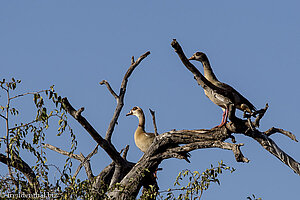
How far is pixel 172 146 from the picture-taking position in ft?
29.5

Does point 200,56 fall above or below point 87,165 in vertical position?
above

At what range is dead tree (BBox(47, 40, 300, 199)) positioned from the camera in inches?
303

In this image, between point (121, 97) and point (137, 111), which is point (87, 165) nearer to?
point (121, 97)

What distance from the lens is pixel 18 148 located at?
6184 mm

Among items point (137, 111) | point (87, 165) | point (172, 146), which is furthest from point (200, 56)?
point (137, 111)

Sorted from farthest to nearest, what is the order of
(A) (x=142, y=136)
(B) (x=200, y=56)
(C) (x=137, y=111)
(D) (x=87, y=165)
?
1. (C) (x=137, y=111)
2. (A) (x=142, y=136)
3. (D) (x=87, y=165)
4. (B) (x=200, y=56)

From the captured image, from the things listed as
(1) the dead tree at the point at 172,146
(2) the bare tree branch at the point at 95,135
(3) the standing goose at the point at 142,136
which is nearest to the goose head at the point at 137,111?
(3) the standing goose at the point at 142,136

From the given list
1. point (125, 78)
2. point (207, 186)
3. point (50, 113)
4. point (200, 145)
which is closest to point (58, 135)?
point (50, 113)

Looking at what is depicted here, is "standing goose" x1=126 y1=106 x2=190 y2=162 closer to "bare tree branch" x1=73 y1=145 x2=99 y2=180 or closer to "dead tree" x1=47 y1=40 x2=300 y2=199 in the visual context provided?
"bare tree branch" x1=73 y1=145 x2=99 y2=180

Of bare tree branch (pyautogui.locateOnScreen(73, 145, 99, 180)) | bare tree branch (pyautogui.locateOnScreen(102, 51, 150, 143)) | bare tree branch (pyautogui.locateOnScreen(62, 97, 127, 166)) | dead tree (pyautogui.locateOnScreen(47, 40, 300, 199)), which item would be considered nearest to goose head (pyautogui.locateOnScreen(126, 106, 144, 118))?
bare tree branch (pyautogui.locateOnScreen(102, 51, 150, 143))

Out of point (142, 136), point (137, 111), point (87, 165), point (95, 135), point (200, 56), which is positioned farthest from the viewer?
point (137, 111)

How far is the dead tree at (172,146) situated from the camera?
7.68m

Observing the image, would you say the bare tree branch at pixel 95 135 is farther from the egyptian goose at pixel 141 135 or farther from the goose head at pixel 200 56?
the goose head at pixel 200 56

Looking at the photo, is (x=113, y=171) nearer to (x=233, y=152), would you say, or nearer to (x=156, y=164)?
(x=156, y=164)
